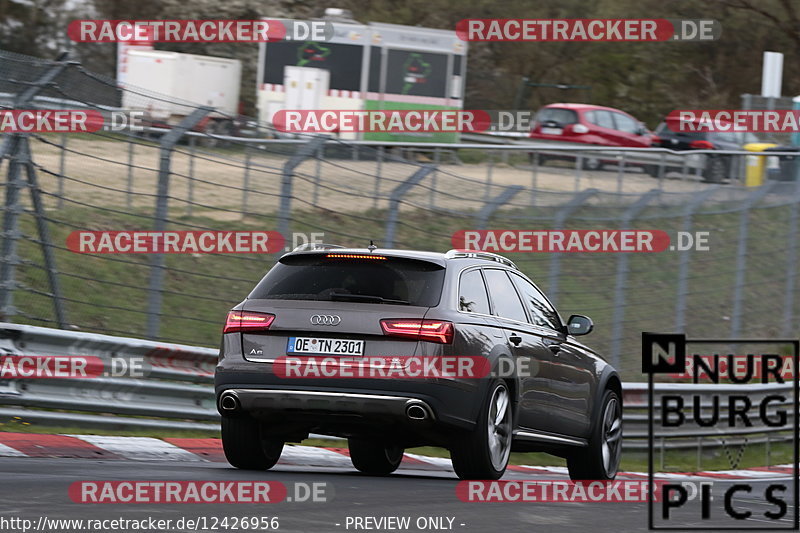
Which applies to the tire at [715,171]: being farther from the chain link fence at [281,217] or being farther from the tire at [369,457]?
the tire at [369,457]

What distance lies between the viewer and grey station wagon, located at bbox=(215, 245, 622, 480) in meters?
9.32

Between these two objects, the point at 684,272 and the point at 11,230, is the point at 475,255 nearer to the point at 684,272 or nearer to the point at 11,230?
the point at 11,230

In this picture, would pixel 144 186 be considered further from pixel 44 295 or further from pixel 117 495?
pixel 117 495

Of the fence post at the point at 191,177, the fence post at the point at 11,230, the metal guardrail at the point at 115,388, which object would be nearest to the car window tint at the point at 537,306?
the metal guardrail at the point at 115,388

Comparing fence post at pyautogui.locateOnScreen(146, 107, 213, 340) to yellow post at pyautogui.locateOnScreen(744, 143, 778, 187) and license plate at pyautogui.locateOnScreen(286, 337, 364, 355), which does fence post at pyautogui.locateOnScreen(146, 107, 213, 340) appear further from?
yellow post at pyautogui.locateOnScreen(744, 143, 778, 187)

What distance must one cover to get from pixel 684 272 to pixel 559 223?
2.88 m

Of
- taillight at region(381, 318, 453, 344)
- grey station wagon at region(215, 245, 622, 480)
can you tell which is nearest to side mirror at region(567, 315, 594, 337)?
grey station wagon at region(215, 245, 622, 480)

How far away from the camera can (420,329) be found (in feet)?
30.6

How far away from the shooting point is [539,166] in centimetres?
2555

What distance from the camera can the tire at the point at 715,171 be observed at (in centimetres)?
2152

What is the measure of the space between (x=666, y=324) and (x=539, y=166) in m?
6.94

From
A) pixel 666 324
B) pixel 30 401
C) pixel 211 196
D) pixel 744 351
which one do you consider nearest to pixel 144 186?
pixel 211 196

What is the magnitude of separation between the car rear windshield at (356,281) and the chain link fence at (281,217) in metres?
3.23

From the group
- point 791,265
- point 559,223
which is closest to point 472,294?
point 559,223
